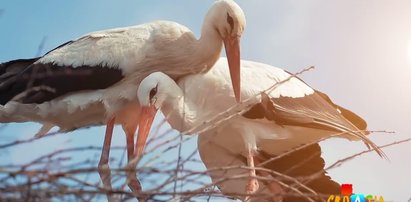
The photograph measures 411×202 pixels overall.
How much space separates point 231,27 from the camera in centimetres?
517

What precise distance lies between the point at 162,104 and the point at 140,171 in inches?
115

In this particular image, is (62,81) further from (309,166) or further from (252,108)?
(309,166)

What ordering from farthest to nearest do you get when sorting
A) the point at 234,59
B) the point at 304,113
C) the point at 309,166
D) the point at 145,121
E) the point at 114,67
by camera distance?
the point at 309,166 < the point at 304,113 < the point at 114,67 < the point at 234,59 < the point at 145,121

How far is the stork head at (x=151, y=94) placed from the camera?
497cm

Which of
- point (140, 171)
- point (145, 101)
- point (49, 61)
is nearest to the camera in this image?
point (140, 171)

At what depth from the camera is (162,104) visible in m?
5.09

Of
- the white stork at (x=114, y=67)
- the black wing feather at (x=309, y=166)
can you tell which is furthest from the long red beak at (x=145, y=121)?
the black wing feather at (x=309, y=166)

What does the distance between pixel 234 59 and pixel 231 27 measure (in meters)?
0.21

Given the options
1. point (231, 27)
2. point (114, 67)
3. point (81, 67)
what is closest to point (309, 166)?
point (231, 27)

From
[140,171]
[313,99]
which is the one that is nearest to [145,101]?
[313,99]

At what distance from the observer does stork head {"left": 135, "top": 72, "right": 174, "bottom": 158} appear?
497 cm

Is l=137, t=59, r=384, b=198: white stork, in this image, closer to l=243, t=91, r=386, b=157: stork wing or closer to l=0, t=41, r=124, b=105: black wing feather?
l=243, t=91, r=386, b=157: stork wing

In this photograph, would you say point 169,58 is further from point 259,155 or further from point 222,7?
point 259,155

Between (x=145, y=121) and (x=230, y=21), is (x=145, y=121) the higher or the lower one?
the lower one
